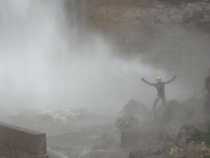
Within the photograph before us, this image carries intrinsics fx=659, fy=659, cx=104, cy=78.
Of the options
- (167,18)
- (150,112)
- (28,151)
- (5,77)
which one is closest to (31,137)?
(28,151)

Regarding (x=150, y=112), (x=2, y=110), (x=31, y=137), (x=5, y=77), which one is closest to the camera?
(x=31, y=137)

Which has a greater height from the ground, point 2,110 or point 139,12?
point 139,12

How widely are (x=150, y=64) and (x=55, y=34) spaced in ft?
21.5

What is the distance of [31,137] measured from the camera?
15.9 m

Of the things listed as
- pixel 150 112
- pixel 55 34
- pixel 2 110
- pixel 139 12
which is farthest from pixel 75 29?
pixel 150 112

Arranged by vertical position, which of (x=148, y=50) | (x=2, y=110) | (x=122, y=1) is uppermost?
(x=122, y=1)

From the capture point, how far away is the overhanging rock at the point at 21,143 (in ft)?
52.2

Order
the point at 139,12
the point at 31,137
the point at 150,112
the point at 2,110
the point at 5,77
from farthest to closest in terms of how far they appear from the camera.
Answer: the point at 139,12, the point at 5,77, the point at 2,110, the point at 150,112, the point at 31,137

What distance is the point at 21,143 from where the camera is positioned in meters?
16.3

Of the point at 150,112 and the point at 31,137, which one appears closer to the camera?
the point at 31,137

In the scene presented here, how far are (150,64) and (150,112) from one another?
11452mm

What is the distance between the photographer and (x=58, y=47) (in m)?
38.4

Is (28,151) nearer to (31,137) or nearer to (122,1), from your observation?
(31,137)

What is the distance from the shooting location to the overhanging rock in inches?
627
